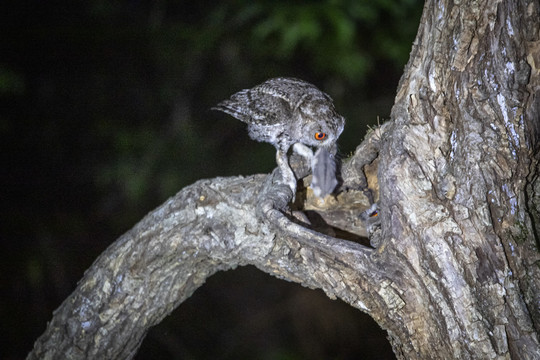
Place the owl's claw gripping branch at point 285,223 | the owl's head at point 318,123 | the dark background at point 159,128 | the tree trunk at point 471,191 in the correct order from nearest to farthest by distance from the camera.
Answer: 1. the tree trunk at point 471,191
2. the owl's claw gripping branch at point 285,223
3. the owl's head at point 318,123
4. the dark background at point 159,128

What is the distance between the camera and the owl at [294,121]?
5.94ft

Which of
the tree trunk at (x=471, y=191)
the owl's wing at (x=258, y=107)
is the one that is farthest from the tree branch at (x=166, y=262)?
the tree trunk at (x=471, y=191)

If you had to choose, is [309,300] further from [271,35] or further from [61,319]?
[61,319]

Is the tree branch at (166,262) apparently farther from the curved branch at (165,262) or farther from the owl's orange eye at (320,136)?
the owl's orange eye at (320,136)

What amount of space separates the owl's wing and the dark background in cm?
91

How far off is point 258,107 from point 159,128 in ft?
6.13

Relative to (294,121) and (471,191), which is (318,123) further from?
(471,191)

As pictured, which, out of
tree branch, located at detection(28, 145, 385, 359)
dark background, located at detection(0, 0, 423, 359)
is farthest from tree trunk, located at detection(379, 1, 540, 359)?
dark background, located at detection(0, 0, 423, 359)

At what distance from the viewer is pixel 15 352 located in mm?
3184

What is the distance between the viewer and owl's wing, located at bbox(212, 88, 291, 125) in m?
1.96

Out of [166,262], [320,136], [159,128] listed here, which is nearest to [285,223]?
[320,136]

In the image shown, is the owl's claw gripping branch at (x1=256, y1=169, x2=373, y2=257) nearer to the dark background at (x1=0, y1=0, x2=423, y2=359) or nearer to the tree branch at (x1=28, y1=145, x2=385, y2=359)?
the tree branch at (x1=28, y1=145, x2=385, y2=359)

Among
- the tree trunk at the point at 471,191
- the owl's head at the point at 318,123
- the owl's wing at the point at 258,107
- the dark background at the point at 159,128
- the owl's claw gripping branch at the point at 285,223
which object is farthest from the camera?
the dark background at the point at 159,128

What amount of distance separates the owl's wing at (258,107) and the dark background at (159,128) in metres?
0.91
